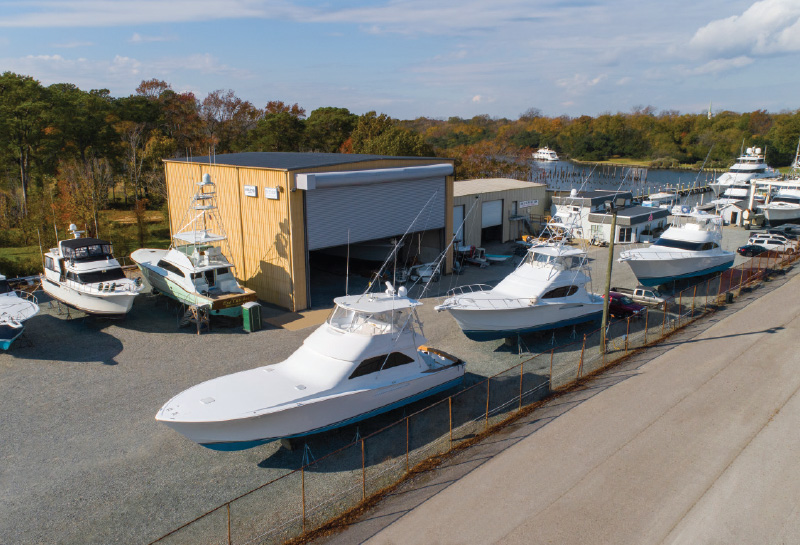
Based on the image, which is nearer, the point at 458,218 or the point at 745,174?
the point at 458,218

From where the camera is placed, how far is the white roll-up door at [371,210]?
2235cm

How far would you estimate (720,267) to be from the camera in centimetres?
2617

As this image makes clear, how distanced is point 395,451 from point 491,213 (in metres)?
24.2

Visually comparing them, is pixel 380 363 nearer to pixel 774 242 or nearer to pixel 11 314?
pixel 11 314

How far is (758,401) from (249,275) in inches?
728

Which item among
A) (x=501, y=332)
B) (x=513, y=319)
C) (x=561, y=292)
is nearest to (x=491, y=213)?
(x=561, y=292)

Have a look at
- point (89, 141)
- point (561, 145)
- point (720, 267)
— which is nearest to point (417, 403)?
point (720, 267)

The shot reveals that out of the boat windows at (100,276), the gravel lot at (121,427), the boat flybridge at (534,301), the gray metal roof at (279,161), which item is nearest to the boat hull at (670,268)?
the boat flybridge at (534,301)

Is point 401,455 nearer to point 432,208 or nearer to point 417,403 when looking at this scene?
Answer: point 417,403

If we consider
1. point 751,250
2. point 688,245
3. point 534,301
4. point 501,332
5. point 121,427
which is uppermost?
point 688,245

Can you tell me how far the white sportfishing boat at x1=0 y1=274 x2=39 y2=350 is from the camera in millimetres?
16562

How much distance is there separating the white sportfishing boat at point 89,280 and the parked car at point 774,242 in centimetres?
3270

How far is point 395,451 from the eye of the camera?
1195 centimetres

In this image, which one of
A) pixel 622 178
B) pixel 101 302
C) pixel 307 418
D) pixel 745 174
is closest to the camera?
pixel 307 418
